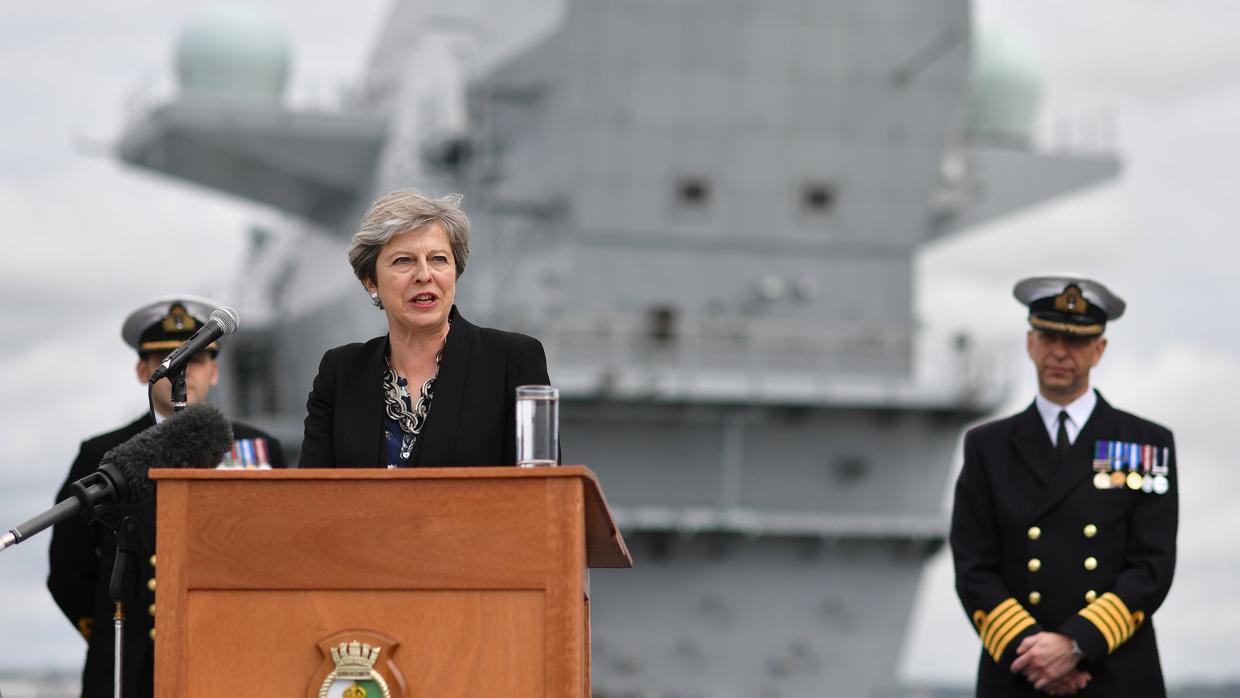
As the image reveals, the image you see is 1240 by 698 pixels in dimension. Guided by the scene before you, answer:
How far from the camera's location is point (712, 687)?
24688mm

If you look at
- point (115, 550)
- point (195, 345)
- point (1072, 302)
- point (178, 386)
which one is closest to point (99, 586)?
point (115, 550)

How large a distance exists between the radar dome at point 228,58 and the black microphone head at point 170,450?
27710mm

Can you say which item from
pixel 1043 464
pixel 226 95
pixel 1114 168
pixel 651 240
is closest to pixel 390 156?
pixel 226 95

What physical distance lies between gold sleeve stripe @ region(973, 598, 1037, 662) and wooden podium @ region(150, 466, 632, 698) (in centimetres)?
243

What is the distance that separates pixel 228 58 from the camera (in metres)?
31.5

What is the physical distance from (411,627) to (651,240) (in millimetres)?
21156

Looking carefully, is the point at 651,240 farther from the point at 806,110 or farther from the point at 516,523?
the point at 516,523

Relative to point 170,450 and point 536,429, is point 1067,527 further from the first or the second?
point 170,450

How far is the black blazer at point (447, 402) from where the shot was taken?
14.4ft

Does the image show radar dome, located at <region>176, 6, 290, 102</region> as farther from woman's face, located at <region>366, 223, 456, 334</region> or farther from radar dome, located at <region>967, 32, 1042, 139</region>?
woman's face, located at <region>366, 223, 456, 334</region>

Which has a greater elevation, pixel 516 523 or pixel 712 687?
pixel 516 523

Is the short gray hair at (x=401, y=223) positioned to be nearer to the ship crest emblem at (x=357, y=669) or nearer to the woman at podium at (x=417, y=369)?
the woman at podium at (x=417, y=369)

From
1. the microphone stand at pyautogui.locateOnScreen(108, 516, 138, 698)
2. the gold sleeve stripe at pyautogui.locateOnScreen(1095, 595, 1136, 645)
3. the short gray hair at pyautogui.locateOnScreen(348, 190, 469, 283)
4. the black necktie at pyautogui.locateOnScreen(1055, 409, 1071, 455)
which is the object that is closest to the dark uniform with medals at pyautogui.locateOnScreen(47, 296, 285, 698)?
the microphone stand at pyautogui.locateOnScreen(108, 516, 138, 698)

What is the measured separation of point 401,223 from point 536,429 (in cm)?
64
